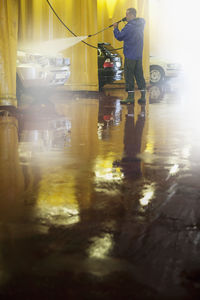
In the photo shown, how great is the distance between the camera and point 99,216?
3457 millimetres

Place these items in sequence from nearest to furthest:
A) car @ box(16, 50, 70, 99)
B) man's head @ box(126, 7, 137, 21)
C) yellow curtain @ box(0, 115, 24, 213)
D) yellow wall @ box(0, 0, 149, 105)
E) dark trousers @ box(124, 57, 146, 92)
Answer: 1. yellow curtain @ box(0, 115, 24, 213)
2. car @ box(16, 50, 70, 99)
3. man's head @ box(126, 7, 137, 21)
4. dark trousers @ box(124, 57, 146, 92)
5. yellow wall @ box(0, 0, 149, 105)

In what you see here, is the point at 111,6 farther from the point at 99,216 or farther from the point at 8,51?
the point at 99,216

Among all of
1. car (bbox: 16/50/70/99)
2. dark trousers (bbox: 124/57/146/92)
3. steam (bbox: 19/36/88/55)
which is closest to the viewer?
car (bbox: 16/50/70/99)

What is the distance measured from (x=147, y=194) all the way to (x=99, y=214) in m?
0.63

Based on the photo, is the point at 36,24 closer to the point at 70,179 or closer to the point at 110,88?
the point at 110,88

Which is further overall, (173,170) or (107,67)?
(107,67)

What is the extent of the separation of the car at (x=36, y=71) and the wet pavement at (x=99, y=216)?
14.2 ft

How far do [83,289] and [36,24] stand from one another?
15051 mm

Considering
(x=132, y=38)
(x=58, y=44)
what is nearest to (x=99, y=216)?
(x=132, y=38)

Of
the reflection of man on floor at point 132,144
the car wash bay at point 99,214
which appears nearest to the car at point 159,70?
the reflection of man on floor at point 132,144

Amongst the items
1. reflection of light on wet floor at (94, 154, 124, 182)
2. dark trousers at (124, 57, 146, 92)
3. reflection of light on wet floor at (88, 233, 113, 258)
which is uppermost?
dark trousers at (124, 57, 146, 92)

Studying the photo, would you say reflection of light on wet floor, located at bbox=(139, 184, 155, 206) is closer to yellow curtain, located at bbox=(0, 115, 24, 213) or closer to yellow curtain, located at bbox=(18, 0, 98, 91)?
yellow curtain, located at bbox=(0, 115, 24, 213)

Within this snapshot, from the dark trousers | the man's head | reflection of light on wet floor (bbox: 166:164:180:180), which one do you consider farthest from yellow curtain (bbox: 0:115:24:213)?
the man's head

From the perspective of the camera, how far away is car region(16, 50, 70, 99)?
37.0ft
